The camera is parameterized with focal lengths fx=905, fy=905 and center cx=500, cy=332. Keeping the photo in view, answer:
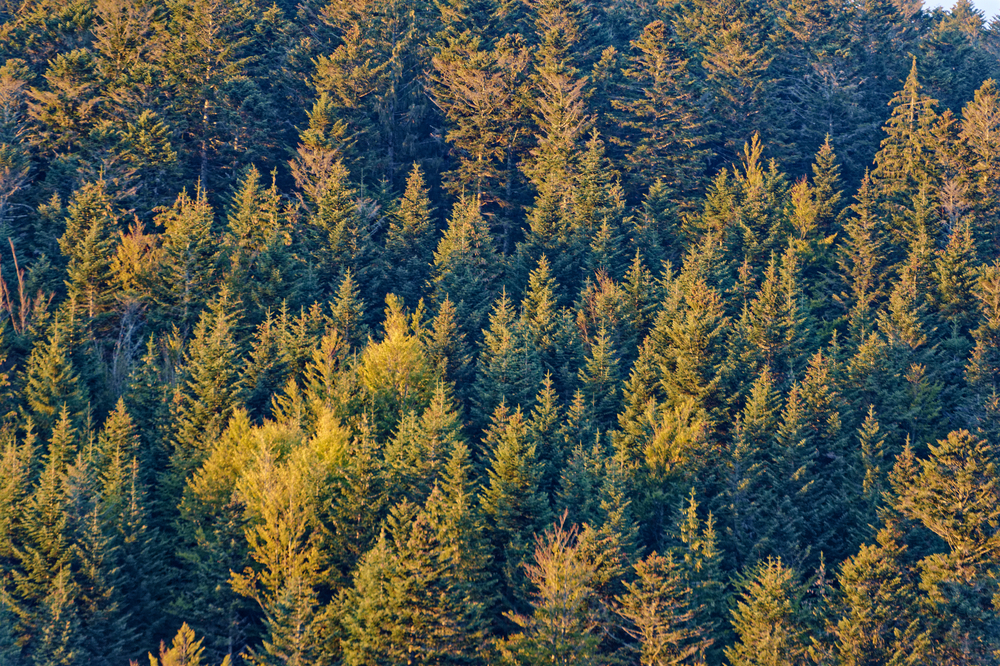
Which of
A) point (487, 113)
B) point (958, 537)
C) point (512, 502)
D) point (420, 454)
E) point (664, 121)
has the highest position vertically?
point (664, 121)

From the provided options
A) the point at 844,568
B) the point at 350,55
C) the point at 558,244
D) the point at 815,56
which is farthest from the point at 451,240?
the point at 815,56

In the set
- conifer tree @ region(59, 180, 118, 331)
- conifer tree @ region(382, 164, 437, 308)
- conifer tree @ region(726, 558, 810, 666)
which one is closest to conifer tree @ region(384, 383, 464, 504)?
conifer tree @ region(726, 558, 810, 666)

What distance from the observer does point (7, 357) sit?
133ft

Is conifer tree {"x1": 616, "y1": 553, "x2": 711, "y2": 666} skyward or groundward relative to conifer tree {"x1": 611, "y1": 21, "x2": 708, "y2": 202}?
groundward

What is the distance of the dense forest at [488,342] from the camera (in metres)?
32.8

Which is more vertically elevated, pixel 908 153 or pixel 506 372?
pixel 908 153

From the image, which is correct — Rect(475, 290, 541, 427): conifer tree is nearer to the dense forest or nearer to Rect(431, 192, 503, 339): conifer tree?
the dense forest

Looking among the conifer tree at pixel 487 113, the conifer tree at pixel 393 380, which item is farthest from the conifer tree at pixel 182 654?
the conifer tree at pixel 487 113

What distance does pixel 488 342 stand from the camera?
4481 cm

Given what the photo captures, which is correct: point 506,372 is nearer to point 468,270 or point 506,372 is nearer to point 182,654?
point 468,270

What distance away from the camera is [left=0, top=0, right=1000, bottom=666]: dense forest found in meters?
32.8

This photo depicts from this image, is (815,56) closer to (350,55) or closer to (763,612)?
(350,55)

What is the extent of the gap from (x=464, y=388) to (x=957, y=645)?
2402cm

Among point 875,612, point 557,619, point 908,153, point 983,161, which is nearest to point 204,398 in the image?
point 557,619
